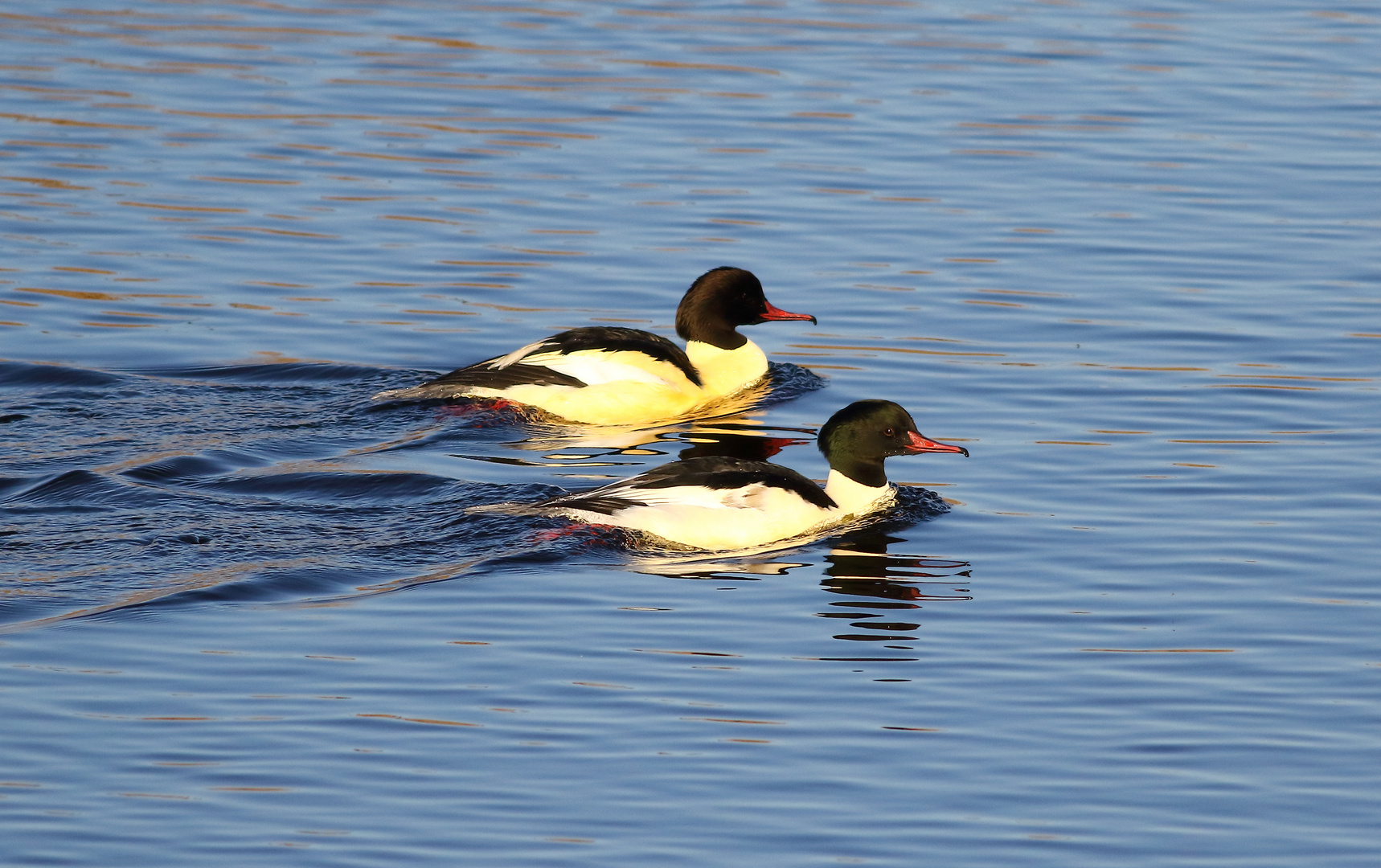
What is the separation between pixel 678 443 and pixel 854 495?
7.04 ft

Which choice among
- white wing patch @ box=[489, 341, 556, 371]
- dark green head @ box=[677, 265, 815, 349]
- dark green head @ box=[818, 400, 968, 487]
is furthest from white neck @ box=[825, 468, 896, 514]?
dark green head @ box=[677, 265, 815, 349]

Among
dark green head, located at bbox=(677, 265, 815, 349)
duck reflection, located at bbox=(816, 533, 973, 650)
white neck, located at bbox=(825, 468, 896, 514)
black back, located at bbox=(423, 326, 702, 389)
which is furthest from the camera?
dark green head, located at bbox=(677, 265, 815, 349)

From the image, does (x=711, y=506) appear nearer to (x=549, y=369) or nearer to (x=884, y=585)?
(x=884, y=585)

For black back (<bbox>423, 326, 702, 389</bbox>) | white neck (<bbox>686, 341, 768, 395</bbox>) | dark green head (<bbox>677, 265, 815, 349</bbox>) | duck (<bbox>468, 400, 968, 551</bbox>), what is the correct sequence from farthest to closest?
dark green head (<bbox>677, 265, 815, 349</bbox>) → white neck (<bbox>686, 341, 768, 395</bbox>) → black back (<bbox>423, 326, 702, 389</bbox>) → duck (<bbox>468, 400, 968, 551</bbox>)

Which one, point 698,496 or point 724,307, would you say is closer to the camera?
point 698,496

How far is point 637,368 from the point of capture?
1298 cm

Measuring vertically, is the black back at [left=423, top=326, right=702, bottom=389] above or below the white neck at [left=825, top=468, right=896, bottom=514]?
above

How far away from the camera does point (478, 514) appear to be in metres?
10.3

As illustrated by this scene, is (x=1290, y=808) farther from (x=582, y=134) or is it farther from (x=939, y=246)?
(x=582, y=134)

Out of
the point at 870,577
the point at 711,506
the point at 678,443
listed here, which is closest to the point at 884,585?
the point at 870,577

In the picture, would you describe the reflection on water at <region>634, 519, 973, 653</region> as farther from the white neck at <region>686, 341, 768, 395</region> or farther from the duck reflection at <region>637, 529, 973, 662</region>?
the white neck at <region>686, 341, 768, 395</region>

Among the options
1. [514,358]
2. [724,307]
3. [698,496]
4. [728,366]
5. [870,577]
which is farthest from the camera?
[724,307]

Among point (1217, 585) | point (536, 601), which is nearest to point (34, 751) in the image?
point (536, 601)

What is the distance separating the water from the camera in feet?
23.9
